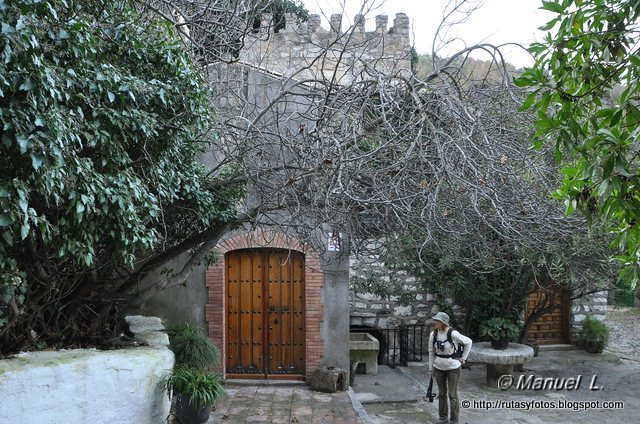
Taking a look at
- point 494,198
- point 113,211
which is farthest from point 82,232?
point 494,198

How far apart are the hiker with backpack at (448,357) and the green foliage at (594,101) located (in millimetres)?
4258

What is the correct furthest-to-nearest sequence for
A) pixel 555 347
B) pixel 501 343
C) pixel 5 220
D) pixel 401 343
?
pixel 555 347 → pixel 401 343 → pixel 501 343 → pixel 5 220

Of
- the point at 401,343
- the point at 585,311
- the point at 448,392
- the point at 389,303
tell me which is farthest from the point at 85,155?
the point at 585,311

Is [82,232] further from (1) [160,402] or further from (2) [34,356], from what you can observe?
(1) [160,402]

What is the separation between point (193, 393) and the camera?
6172mm

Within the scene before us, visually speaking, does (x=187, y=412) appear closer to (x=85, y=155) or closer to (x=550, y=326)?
(x=85, y=155)

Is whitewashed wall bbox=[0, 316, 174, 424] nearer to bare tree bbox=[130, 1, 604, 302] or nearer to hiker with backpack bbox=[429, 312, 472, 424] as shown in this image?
bare tree bbox=[130, 1, 604, 302]

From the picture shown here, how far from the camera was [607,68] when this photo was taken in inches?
118

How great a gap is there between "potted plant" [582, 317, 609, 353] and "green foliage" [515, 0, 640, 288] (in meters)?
10.8

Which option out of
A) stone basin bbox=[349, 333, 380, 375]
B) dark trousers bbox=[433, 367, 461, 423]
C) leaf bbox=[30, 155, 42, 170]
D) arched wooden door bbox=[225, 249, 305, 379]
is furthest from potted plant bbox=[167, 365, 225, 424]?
stone basin bbox=[349, 333, 380, 375]

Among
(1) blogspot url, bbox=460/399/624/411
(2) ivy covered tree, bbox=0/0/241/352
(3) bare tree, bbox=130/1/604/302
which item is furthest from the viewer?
(1) blogspot url, bbox=460/399/624/411

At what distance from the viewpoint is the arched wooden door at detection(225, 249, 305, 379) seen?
9.30m

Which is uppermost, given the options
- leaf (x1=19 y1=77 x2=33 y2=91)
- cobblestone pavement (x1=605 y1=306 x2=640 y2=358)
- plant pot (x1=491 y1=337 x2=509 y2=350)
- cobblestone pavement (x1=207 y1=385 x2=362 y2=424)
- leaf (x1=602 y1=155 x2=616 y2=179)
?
leaf (x1=19 y1=77 x2=33 y2=91)

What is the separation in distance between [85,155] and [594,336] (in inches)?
475
